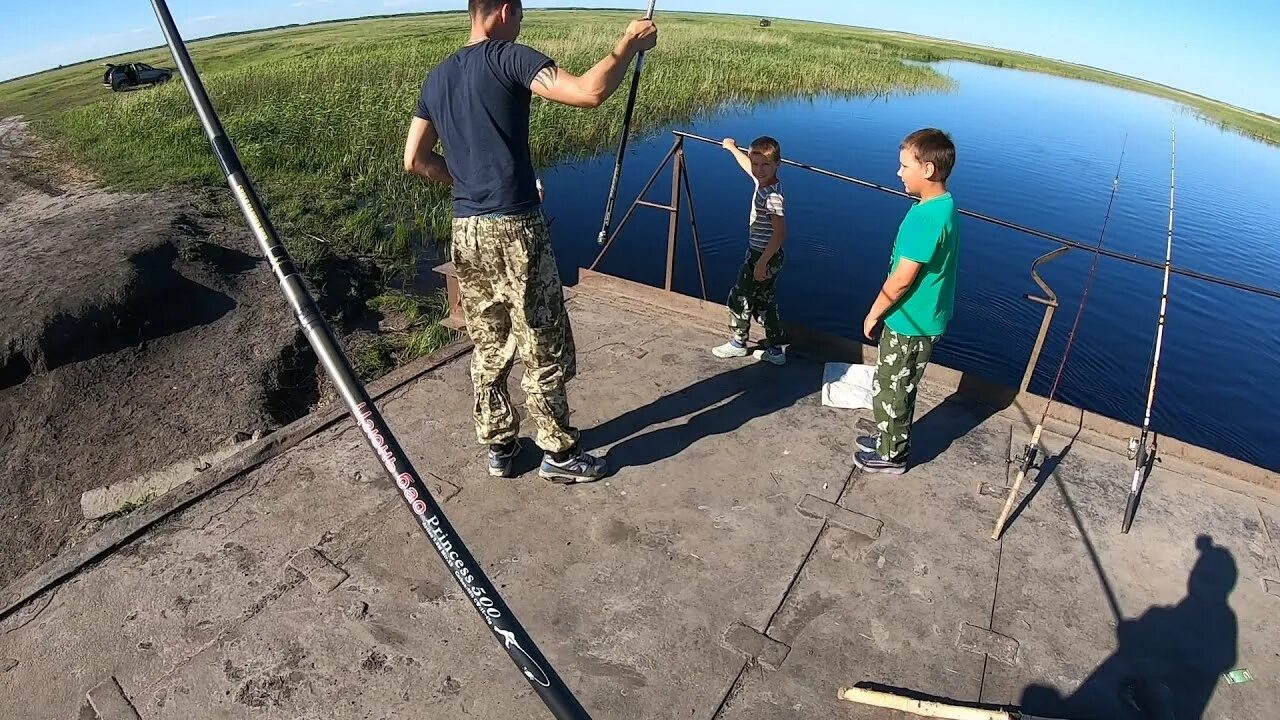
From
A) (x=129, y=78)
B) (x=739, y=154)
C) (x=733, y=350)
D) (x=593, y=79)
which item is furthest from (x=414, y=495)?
(x=129, y=78)

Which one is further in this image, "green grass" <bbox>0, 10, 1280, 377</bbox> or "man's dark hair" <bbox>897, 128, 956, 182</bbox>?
"green grass" <bbox>0, 10, 1280, 377</bbox>

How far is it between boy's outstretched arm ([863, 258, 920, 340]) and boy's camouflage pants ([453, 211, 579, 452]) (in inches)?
60.2

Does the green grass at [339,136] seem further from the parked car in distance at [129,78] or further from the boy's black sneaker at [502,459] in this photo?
the boy's black sneaker at [502,459]

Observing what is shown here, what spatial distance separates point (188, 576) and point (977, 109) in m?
30.9

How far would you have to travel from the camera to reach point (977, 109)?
27.2m

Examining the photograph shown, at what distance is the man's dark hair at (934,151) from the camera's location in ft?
10.5

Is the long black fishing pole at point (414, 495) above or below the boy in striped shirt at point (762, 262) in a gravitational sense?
above

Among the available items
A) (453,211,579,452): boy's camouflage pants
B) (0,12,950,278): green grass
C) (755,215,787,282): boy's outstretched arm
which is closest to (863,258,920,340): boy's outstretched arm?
(755,215,787,282): boy's outstretched arm

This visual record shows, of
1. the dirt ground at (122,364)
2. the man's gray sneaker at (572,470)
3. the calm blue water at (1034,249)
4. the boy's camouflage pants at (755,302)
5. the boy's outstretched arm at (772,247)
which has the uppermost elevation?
the boy's outstretched arm at (772,247)

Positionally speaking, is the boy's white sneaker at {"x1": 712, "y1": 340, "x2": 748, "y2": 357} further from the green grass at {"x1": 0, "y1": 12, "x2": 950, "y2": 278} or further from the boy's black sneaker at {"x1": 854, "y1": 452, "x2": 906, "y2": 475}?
the green grass at {"x1": 0, "y1": 12, "x2": 950, "y2": 278}

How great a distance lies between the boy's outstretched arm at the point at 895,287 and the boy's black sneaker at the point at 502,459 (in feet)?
6.40

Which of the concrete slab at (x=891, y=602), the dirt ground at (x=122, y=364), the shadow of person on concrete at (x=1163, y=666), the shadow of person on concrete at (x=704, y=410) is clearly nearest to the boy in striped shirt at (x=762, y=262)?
the shadow of person on concrete at (x=704, y=410)

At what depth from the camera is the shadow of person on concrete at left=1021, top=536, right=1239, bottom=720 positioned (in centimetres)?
259

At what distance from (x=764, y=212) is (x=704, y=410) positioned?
139cm
